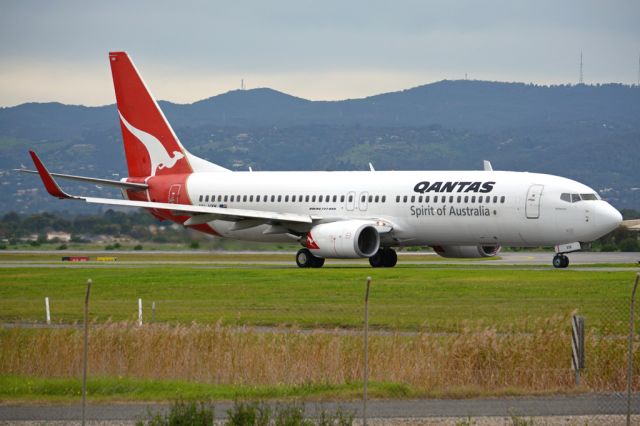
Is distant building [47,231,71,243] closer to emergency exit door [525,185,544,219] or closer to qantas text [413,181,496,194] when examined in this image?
qantas text [413,181,496,194]

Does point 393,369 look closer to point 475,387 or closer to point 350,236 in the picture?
point 475,387

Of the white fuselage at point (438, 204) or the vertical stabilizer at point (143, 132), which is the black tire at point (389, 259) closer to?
the white fuselage at point (438, 204)

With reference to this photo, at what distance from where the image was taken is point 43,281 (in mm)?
47062

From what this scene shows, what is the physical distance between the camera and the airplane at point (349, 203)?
49500mm

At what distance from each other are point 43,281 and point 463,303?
17.9 m

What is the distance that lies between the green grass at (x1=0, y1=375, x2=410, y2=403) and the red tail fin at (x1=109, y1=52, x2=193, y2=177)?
39793 millimetres

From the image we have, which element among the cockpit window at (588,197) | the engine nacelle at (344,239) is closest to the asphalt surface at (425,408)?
the cockpit window at (588,197)

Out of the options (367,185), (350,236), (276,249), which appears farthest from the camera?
(276,249)

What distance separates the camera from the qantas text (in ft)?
166

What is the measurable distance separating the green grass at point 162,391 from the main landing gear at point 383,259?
31948 millimetres

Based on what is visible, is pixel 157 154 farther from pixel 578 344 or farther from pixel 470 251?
pixel 578 344

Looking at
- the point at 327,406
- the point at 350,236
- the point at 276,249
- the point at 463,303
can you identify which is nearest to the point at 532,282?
the point at 463,303

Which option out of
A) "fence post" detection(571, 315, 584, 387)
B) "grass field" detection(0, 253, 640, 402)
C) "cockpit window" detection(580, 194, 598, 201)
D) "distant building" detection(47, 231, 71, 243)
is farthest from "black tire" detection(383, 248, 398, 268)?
"fence post" detection(571, 315, 584, 387)

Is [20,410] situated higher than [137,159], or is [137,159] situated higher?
[137,159]
